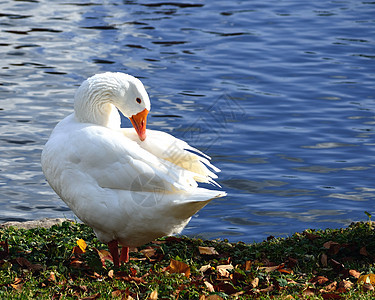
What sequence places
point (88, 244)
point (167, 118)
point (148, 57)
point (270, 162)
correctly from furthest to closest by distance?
point (148, 57)
point (167, 118)
point (270, 162)
point (88, 244)

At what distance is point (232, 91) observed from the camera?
12320 millimetres

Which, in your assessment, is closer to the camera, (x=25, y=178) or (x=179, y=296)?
(x=179, y=296)

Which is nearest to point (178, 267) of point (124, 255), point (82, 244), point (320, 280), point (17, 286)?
point (124, 255)

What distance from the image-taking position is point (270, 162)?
33.0 ft

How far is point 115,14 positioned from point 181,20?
1.80m

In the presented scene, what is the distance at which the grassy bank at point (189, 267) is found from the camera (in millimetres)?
5285

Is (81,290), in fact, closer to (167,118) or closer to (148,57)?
(167,118)

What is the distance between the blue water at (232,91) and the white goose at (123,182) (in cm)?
241

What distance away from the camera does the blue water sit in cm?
909

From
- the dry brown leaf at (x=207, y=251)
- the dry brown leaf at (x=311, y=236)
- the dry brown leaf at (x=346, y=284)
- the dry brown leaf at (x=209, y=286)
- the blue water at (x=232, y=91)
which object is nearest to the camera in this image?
the dry brown leaf at (x=209, y=286)

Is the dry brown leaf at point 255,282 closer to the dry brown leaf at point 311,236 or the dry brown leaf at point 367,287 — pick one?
the dry brown leaf at point 367,287

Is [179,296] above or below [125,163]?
below

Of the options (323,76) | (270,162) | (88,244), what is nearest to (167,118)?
(270,162)

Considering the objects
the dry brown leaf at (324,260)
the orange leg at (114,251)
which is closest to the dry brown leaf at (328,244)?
the dry brown leaf at (324,260)
